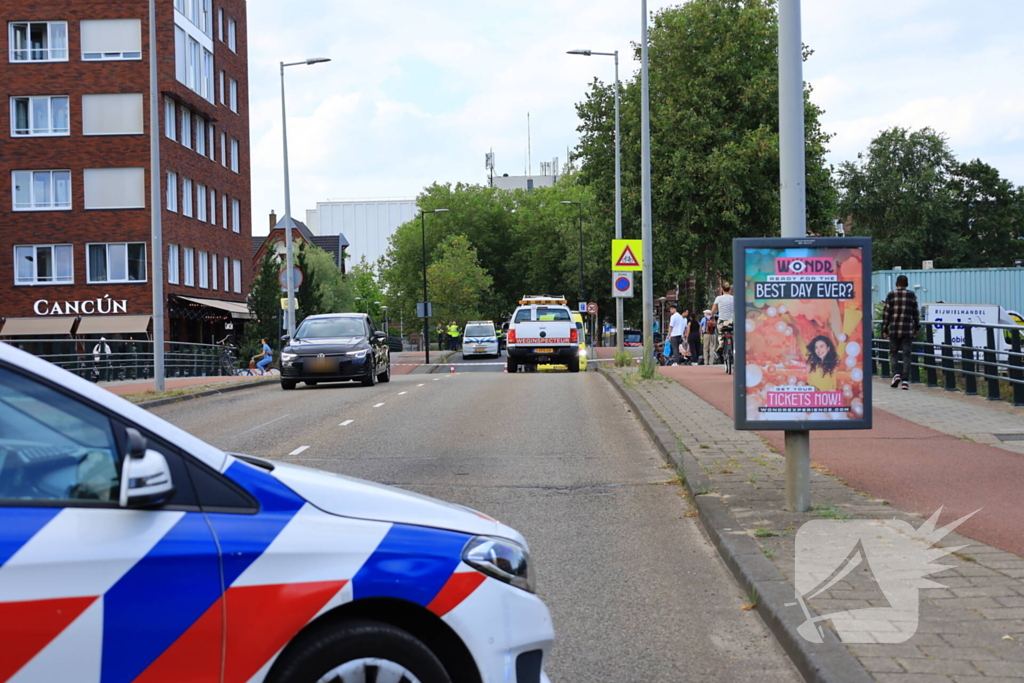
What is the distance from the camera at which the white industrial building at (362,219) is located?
13800cm

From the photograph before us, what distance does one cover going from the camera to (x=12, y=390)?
3.06m

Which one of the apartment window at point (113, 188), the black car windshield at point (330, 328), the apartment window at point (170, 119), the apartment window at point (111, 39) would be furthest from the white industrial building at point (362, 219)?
the black car windshield at point (330, 328)

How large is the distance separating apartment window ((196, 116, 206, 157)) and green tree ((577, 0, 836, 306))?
20517 mm

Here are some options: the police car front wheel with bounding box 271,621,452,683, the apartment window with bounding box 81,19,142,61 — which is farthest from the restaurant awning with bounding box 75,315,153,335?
the police car front wheel with bounding box 271,621,452,683

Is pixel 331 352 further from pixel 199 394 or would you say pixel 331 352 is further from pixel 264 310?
pixel 264 310

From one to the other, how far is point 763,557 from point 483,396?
1444 cm

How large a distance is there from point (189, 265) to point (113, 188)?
530cm

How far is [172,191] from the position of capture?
47.9 meters

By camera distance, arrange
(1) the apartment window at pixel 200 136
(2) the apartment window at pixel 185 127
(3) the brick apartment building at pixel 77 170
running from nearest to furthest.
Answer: (3) the brick apartment building at pixel 77 170 → (2) the apartment window at pixel 185 127 → (1) the apartment window at pixel 200 136

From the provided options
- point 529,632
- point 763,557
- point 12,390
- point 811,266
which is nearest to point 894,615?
point 763,557

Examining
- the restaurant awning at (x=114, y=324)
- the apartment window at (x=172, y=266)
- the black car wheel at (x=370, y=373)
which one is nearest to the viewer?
the black car wheel at (x=370, y=373)

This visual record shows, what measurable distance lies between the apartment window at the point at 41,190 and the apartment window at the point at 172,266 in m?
4.34

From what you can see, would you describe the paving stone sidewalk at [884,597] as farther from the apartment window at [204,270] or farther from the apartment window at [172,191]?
the apartment window at [204,270]

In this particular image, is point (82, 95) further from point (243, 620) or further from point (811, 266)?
point (243, 620)
